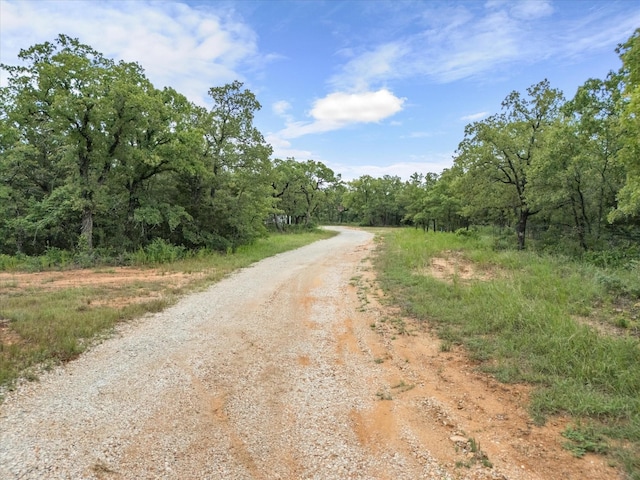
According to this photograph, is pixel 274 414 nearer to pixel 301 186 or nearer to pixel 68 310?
pixel 68 310

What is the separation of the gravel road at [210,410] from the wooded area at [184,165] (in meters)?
10.3

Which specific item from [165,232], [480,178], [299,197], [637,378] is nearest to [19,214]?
[165,232]

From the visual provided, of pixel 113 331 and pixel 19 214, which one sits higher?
pixel 19 214

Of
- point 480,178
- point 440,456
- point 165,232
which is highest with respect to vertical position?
point 480,178

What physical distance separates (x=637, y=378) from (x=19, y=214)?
2043cm

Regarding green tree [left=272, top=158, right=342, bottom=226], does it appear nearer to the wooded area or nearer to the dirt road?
the wooded area

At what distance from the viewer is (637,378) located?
12.5ft

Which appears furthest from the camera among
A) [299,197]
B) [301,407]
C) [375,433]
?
[299,197]

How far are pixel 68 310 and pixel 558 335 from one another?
27.4 ft

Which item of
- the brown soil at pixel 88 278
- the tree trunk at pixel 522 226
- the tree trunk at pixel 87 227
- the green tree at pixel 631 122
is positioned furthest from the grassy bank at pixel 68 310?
the tree trunk at pixel 522 226

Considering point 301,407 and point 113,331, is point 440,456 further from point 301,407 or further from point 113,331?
point 113,331

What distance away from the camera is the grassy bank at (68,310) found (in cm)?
463

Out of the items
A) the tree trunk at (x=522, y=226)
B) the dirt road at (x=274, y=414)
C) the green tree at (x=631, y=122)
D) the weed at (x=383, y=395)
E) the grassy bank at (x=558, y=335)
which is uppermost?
the green tree at (x=631, y=122)

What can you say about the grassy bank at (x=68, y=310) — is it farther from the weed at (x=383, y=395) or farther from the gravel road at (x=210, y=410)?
the weed at (x=383, y=395)
